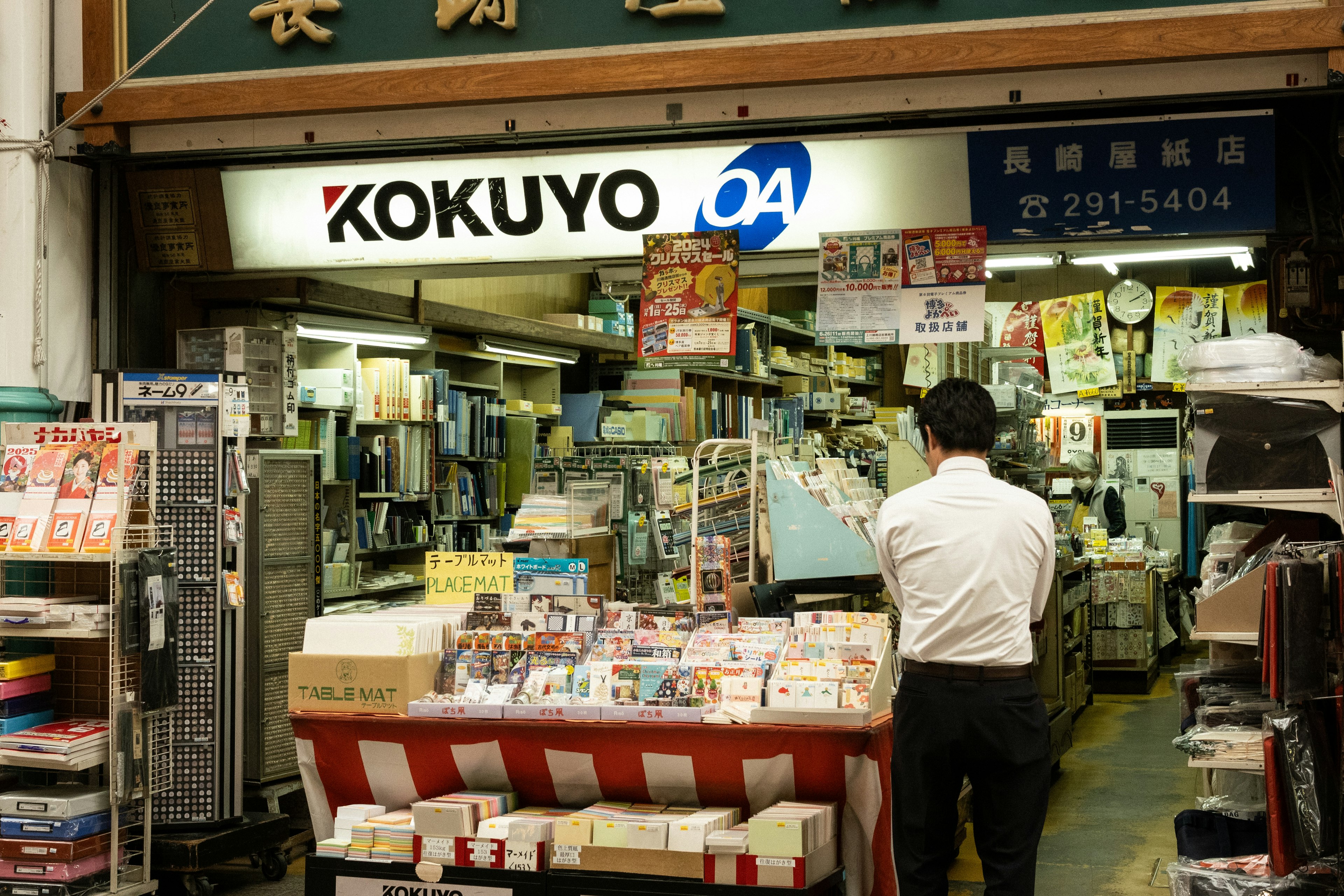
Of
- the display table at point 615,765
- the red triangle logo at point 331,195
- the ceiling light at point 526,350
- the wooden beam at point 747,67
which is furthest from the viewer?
the ceiling light at point 526,350

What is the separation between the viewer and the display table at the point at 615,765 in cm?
381

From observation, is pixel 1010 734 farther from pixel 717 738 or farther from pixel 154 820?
pixel 154 820

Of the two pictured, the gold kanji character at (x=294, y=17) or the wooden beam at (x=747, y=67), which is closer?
the wooden beam at (x=747, y=67)

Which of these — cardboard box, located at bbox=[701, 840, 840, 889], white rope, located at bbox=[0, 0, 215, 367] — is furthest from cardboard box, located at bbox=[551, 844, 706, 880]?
white rope, located at bbox=[0, 0, 215, 367]

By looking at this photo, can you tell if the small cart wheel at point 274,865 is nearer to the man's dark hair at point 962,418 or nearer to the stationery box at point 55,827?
the stationery box at point 55,827

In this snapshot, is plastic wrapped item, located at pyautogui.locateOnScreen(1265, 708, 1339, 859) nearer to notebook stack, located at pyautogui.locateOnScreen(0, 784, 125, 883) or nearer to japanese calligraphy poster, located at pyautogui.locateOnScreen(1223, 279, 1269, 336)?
notebook stack, located at pyautogui.locateOnScreen(0, 784, 125, 883)

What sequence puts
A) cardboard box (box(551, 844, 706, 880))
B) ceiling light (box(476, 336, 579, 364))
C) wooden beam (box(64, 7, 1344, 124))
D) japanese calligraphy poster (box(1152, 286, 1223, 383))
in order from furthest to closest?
japanese calligraphy poster (box(1152, 286, 1223, 383))
ceiling light (box(476, 336, 579, 364))
wooden beam (box(64, 7, 1344, 124))
cardboard box (box(551, 844, 706, 880))

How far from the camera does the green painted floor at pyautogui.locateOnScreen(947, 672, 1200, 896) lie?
530 centimetres

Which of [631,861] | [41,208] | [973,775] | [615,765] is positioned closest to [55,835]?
[615,765]

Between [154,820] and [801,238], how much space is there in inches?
139

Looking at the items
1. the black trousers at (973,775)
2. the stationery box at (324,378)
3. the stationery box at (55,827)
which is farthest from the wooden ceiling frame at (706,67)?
the stationery box at (55,827)

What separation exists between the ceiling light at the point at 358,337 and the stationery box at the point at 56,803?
2.70 meters

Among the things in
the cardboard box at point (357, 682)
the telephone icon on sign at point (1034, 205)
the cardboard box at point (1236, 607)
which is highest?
the telephone icon on sign at point (1034, 205)

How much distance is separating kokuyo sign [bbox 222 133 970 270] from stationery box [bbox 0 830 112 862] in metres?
2.57
